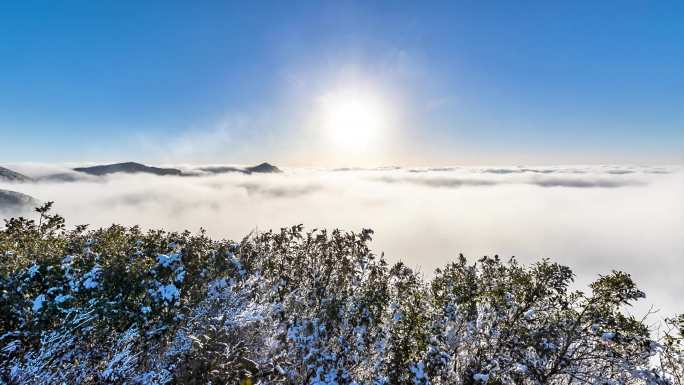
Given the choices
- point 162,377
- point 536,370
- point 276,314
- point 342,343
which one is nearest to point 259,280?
point 276,314

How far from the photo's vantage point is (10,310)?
24.0ft

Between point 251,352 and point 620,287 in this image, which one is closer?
point 620,287

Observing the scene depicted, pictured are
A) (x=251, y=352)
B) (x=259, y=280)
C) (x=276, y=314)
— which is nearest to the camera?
(x=251, y=352)

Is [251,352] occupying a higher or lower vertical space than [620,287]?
lower

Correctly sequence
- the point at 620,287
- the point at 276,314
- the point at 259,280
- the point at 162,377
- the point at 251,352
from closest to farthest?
the point at 162,377 → the point at 620,287 → the point at 251,352 → the point at 276,314 → the point at 259,280

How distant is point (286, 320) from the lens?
11.3 meters

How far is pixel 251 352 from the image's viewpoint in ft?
34.8

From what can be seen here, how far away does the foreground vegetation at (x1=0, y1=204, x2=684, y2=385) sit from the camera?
773 centimetres

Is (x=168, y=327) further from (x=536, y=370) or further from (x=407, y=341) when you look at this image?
(x=536, y=370)

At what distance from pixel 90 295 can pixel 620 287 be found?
13580mm

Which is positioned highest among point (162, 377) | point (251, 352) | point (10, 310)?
point (10, 310)

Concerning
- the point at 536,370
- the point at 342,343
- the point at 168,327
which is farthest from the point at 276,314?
the point at 536,370

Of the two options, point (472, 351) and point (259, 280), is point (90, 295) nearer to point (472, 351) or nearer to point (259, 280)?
point (259, 280)

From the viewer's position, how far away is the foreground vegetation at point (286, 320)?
25.4 ft
